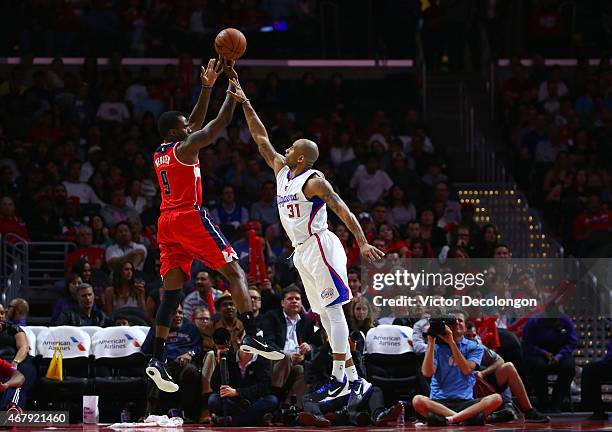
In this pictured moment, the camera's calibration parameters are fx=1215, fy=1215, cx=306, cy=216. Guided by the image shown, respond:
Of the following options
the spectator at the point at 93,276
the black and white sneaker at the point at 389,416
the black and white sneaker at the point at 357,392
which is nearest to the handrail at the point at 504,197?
the black and white sneaker at the point at 389,416

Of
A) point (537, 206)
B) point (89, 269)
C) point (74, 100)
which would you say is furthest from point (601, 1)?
point (89, 269)

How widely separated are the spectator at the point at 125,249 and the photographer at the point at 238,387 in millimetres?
2526

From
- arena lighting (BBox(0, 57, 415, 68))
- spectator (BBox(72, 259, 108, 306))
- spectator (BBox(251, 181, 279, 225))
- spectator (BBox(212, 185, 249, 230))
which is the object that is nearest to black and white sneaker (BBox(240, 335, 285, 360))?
spectator (BBox(72, 259, 108, 306))

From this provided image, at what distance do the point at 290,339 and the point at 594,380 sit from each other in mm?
3341

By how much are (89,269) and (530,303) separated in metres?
5.19

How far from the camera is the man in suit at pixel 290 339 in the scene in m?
12.6

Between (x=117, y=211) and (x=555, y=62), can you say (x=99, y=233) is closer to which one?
(x=117, y=211)

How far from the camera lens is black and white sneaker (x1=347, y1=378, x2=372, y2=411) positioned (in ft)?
35.8

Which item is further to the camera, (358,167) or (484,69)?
(484,69)

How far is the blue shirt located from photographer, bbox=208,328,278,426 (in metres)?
1.67

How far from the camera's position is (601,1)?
72.9 feet

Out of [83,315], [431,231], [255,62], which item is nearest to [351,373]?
[83,315]

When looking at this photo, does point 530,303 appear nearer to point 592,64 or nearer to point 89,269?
point 89,269

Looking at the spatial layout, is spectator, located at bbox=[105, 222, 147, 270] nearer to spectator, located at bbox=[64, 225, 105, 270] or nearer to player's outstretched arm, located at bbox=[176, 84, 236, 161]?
spectator, located at bbox=[64, 225, 105, 270]
